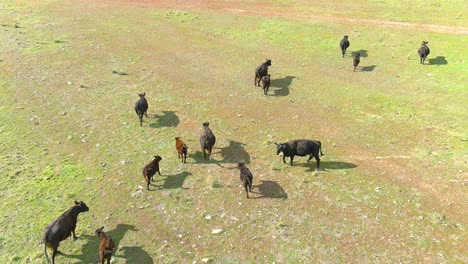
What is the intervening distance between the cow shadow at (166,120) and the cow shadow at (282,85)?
660 cm

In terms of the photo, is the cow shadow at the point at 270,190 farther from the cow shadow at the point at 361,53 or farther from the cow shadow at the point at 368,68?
the cow shadow at the point at 361,53

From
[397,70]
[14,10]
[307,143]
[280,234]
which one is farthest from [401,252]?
[14,10]

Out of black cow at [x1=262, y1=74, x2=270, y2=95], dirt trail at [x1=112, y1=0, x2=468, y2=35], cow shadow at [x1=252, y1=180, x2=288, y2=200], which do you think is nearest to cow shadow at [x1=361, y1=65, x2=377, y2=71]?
black cow at [x1=262, y1=74, x2=270, y2=95]

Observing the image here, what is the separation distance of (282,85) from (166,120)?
833 centimetres

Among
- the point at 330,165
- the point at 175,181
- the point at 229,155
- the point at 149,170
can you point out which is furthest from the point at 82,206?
the point at 330,165

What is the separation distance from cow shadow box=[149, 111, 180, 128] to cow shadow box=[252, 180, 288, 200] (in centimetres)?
656

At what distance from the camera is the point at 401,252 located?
11.5 meters

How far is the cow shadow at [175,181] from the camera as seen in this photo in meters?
14.5

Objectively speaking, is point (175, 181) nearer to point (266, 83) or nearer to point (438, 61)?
point (266, 83)

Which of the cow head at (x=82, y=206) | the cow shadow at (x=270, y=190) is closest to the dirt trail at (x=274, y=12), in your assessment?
the cow shadow at (x=270, y=190)

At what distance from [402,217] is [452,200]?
92.5 inches

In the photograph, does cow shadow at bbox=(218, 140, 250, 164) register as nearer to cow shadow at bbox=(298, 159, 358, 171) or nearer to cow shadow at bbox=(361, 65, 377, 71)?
cow shadow at bbox=(298, 159, 358, 171)

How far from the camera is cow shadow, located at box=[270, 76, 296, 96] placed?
75.7ft

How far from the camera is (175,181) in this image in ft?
48.7
